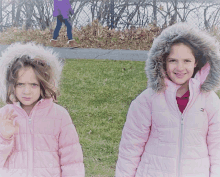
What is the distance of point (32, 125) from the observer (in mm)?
1685

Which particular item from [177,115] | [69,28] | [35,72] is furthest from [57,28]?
[177,115]

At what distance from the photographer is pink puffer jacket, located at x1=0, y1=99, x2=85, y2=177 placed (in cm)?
166

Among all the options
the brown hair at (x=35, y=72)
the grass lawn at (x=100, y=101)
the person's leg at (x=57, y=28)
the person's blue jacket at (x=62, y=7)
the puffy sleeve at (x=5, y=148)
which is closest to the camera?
the puffy sleeve at (x=5, y=148)

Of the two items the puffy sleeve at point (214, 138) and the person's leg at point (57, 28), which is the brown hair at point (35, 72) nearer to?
the puffy sleeve at point (214, 138)

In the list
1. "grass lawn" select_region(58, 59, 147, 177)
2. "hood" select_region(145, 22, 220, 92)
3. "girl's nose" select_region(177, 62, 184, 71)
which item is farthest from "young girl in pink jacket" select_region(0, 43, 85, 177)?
"grass lawn" select_region(58, 59, 147, 177)

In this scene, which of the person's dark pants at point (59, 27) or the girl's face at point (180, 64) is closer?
the girl's face at point (180, 64)

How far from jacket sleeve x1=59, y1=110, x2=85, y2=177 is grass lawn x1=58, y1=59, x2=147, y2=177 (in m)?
0.80

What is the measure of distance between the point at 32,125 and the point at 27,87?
0.72 feet

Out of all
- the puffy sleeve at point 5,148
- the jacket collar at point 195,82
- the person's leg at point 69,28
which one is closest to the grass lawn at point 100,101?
the person's leg at point 69,28

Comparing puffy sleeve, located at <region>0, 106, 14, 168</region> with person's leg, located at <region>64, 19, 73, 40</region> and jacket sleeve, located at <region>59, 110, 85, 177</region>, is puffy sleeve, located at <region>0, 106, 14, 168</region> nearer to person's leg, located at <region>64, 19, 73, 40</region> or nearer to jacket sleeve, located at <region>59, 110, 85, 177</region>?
jacket sleeve, located at <region>59, 110, 85, 177</region>

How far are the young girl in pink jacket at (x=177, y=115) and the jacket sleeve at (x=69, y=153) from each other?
0.87 ft

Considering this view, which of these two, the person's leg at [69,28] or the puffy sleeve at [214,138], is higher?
the person's leg at [69,28]

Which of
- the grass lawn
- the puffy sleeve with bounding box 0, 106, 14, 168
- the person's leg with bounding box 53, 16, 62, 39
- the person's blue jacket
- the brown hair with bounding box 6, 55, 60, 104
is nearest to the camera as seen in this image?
the puffy sleeve with bounding box 0, 106, 14, 168

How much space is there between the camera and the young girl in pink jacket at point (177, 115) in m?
1.70
